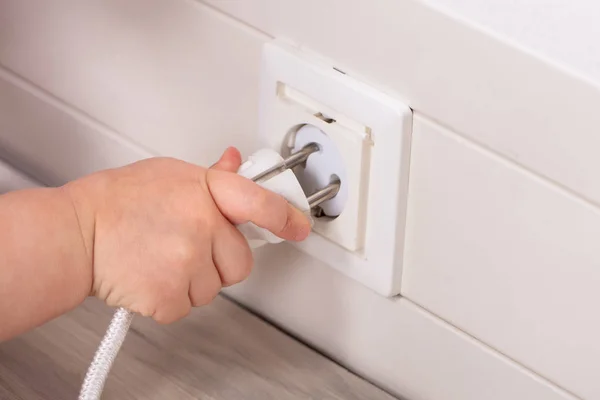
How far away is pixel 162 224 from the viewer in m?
0.55

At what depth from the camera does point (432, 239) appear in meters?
0.55

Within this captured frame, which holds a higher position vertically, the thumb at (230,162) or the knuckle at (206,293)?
the thumb at (230,162)

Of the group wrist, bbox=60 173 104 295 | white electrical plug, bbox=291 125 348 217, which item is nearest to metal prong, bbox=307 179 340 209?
white electrical plug, bbox=291 125 348 217

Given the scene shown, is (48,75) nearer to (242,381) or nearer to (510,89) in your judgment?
(242,381)

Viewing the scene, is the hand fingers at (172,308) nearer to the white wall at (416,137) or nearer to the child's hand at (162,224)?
the child's hand at (162,224)

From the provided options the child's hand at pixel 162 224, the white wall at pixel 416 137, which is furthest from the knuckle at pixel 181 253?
the white wall at pixel 416 137

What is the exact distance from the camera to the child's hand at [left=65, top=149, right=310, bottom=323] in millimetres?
545

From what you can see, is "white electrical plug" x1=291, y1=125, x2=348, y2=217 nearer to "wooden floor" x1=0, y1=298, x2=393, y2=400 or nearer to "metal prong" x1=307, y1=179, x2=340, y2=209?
"metal prong" x1=307, y1=179, x2=340, y2=209

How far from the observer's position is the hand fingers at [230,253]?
1.83 feet

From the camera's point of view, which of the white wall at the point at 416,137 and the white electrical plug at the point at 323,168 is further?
the white electrical plug at the point at 323,168

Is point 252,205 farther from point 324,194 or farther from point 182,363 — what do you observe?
point 182,363

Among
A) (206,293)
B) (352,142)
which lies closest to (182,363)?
(206,293)

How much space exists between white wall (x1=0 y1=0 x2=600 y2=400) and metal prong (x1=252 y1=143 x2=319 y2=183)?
0.05 m

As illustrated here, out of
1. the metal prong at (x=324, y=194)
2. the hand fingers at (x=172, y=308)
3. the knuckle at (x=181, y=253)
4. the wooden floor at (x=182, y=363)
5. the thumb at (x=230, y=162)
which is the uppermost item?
the thumb at (x=230, y=162)
